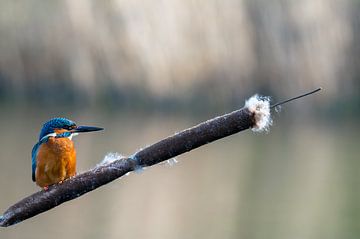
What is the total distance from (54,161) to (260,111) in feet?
3.21

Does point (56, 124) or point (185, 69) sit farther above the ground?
point (185, 69)

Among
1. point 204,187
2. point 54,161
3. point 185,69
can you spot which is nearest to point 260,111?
point 54,161

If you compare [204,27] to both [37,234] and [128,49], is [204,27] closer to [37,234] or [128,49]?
[128,49]

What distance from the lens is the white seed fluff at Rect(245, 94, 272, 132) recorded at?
2.29 metres

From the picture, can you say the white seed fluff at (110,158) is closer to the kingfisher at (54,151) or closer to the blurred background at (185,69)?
the kingfisher at (54,151)

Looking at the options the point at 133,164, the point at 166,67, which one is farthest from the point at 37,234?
the point at 166,67

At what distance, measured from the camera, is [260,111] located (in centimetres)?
237

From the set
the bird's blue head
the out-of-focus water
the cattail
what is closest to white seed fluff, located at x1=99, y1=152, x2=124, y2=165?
the cattail

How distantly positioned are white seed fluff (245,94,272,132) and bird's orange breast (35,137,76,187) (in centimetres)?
82

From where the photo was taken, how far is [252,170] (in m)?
16.0

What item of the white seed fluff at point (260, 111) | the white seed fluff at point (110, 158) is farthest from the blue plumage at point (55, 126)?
the white seed fluff at point (260, 111)

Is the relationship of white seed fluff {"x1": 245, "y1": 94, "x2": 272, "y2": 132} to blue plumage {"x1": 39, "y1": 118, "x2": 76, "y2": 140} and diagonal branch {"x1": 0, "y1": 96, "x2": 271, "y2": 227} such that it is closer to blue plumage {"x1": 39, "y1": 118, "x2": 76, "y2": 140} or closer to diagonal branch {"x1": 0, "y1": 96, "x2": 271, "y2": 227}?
diagonal branch {"x1": 0, "y1": 96, "x2": 271, "y2": 227}

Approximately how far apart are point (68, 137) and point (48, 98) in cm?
1887

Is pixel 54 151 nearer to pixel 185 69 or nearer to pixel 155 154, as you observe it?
pixel 155 154
